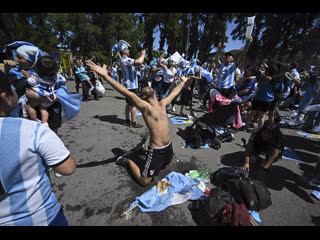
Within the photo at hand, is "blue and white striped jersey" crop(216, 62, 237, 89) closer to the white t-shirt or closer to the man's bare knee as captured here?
the white t-shirt

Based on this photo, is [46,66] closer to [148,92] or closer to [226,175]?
[148,92]

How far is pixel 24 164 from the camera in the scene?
87 cm

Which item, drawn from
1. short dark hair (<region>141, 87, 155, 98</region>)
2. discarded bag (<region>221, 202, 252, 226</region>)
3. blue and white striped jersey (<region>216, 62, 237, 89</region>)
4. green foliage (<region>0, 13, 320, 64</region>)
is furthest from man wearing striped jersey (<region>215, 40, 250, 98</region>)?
green foliage (<region>0, 13, 320, 64</region>)

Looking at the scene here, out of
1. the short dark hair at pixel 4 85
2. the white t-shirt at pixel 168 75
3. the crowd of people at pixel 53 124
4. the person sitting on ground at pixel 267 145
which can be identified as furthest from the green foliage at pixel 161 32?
the short dark hair at pixel 4 85

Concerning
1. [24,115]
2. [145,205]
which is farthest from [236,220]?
[24,115]

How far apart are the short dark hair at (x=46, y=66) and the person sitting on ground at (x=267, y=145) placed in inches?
143

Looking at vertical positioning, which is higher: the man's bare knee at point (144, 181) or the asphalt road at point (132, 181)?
the man's bare knee at point (144, 181)

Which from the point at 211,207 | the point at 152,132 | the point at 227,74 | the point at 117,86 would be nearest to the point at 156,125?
the point at 152,132

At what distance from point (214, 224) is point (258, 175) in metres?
1.54

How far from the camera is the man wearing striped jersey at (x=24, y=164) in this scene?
817 mm

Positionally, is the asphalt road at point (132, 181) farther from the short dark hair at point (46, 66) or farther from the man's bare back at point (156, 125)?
the short dark hair at point (46, 66)

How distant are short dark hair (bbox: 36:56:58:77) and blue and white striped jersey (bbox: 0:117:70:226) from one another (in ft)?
5.80

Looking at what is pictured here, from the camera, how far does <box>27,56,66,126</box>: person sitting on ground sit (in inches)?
86.6

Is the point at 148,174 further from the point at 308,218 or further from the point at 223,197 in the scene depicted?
the point at 308,218
